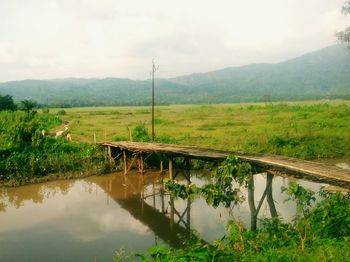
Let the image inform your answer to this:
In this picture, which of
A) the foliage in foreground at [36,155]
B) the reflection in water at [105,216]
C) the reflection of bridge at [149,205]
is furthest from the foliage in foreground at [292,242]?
the foliage in foreground at [36,155]

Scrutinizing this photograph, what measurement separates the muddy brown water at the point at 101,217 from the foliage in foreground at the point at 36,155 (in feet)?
3.98

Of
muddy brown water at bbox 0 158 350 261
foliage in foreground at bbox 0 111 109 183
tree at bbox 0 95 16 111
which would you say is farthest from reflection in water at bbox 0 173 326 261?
tree at bbox 0 95 16 111

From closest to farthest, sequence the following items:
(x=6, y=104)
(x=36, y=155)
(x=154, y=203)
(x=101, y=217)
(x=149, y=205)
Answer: (x=101, y=217) → (x=149, y=205) → (x=154, y=203) → (x=36, y=155) → (x=6, y=104)

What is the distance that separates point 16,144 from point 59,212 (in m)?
7.11

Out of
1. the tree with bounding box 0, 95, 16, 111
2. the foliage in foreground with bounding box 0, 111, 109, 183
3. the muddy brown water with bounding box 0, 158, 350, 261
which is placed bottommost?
the muddy brown water with bounding box 0, 158, 350, 261

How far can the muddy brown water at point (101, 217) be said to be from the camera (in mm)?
10766

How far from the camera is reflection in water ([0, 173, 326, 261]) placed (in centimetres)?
1062

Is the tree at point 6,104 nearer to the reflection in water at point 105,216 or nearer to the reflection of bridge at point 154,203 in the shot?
the reflection of bridge at point 154,203

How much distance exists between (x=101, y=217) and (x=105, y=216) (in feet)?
0.52

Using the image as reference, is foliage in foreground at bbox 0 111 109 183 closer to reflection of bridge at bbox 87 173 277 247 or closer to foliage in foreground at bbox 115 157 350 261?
reflection of bridge at bbox 87 173 277 247

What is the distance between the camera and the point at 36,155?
1962 centimetres

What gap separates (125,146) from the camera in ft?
59.0

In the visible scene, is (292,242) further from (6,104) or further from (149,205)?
(6,104)

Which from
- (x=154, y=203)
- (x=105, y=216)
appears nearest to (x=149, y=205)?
(x=154, y=203)
